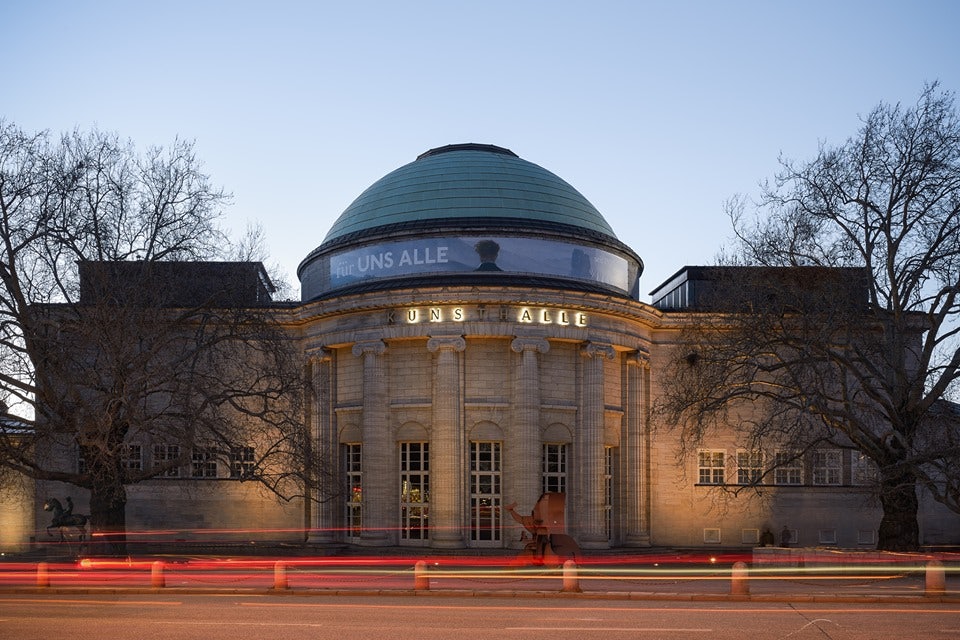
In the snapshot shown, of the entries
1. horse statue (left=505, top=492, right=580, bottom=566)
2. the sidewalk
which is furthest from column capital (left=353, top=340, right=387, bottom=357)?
horse statue (left=505, top=492, right=580, bottom=566)

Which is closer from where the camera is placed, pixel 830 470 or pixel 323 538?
pixel 323 538

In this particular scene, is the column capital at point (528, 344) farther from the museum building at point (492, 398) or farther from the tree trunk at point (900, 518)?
the tree trunk at point (900, 518)

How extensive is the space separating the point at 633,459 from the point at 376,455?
37.4 ft

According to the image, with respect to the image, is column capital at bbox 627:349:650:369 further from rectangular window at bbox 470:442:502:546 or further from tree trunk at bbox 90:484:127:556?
tree trunk at bbox 90:484:127:556

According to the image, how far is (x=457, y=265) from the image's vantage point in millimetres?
45906

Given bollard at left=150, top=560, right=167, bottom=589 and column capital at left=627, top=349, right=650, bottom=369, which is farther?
column capital at left=627, top=349, right=650, bottom=369

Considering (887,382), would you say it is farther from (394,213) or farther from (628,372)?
(394,213)

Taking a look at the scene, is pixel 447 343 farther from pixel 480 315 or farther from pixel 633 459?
pixel 633 459

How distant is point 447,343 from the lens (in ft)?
140

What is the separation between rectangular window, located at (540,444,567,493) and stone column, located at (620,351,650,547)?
3.51 meters

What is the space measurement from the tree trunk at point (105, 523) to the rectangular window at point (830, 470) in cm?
3144

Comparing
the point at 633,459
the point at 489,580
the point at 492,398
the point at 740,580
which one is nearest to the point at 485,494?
the point at 492,398

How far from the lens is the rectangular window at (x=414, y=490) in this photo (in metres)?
43.7

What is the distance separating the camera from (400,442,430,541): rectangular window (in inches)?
1720
